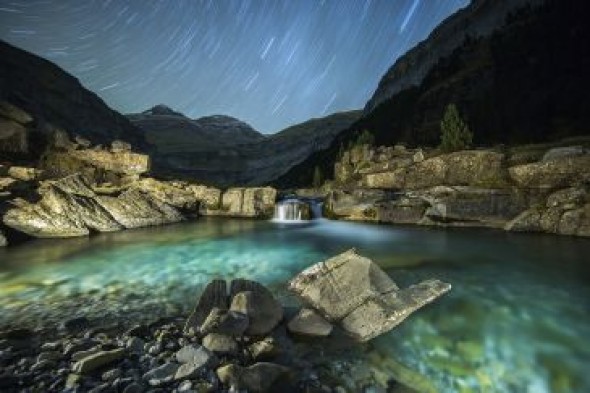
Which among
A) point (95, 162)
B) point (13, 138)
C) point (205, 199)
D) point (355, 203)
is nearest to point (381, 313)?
point (355, 203)

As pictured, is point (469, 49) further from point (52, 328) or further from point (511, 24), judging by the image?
point (52, 328)

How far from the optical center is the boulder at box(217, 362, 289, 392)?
19.6ft

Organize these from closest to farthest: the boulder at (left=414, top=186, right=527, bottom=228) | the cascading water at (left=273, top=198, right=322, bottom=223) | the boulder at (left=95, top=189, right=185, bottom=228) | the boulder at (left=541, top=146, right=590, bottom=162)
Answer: the boulder at (left=541, top=146, right=590, bottom=162), the boulder at (left=414, top=186, right=527, bottom=228), the boulder at (left=95, top=189, right=185, bottom=228), the cascading water at (left=273, top=198, right=322, bottom=223)

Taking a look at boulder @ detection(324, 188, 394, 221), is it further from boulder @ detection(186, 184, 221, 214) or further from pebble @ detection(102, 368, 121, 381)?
pebble @ detection(102, 368, 121, 381)

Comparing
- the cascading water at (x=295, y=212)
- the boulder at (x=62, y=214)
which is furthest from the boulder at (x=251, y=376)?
the cascading water at (x=295, y=212)

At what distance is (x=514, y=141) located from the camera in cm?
4506

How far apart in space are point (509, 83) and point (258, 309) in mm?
63776

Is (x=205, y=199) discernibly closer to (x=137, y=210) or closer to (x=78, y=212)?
(x=137, y=210)

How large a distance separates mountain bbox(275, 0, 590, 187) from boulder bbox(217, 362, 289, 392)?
45.3 metres

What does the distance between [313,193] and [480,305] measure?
4525cm

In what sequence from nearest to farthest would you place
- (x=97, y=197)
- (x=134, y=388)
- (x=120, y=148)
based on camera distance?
(x=134, y=388) < (x=97, y=197) < (x=120, y=148)

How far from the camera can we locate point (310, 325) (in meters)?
8.52

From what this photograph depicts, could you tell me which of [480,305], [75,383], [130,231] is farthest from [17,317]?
[130,231]

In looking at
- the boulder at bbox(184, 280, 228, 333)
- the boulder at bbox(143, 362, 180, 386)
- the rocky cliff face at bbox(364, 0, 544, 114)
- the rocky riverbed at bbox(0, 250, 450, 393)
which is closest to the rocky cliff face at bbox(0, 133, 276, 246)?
the rocky riverbed at bbox(0, 250, 450, 393)
